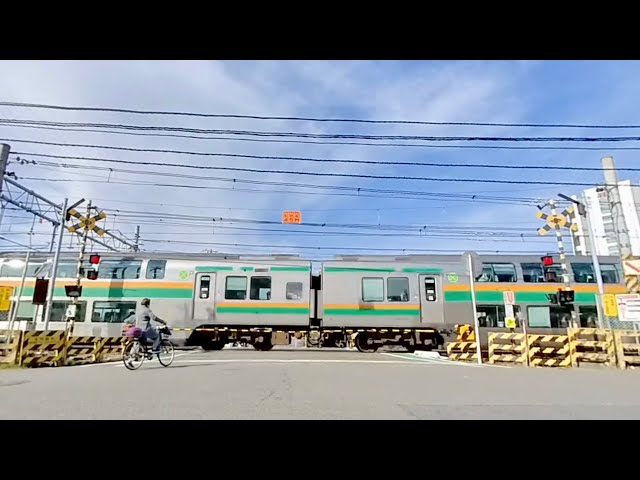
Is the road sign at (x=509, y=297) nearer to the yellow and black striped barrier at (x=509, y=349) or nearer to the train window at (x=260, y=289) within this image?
the yellow and black striped barrier at (x=509, y=349)

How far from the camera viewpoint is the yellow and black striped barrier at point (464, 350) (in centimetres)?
1350

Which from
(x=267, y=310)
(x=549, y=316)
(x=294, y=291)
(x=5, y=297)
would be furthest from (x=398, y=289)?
(x=5, y=297)

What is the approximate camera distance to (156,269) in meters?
15.7

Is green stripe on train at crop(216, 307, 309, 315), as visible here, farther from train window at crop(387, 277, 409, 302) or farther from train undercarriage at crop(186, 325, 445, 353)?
train window at crop(387, 277, 409, 302)

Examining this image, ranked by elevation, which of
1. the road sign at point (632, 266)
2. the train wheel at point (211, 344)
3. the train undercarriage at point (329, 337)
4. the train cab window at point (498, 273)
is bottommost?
the train wheel at point (211, 344)

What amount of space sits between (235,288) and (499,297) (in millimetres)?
10040

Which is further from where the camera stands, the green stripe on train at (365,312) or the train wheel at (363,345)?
the train wheel at (363,345)

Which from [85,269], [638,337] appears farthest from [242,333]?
[638,337]

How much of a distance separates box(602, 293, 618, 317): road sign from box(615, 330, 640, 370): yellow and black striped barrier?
1.86 ft

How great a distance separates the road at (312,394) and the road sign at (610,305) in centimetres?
271

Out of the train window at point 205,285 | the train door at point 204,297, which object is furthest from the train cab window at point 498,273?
the train window at point 205,285

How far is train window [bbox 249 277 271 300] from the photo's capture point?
1538 cm

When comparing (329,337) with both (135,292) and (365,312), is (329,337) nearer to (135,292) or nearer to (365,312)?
(365,312)
